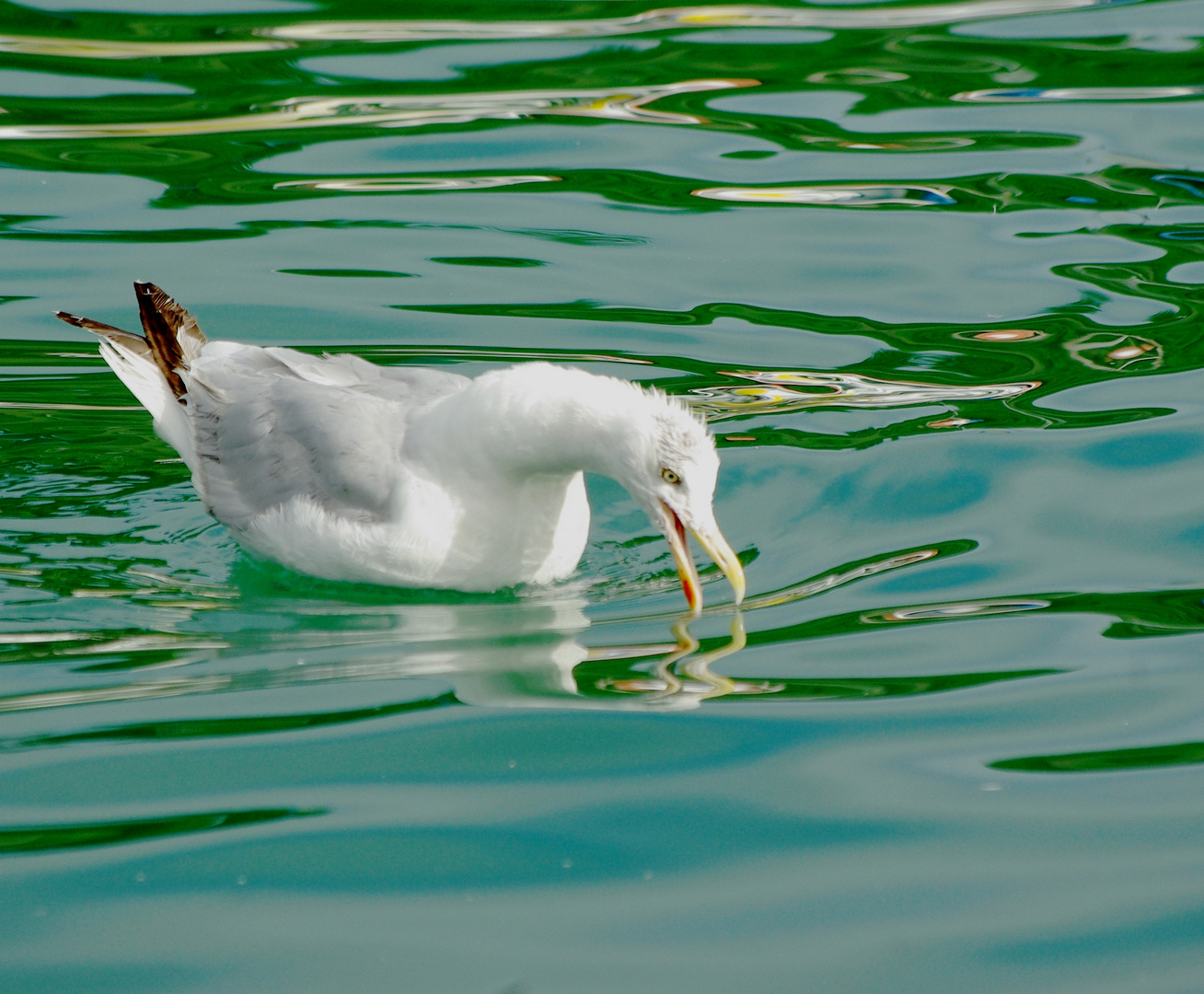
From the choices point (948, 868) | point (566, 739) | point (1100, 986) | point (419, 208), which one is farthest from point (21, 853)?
point (419, 208)

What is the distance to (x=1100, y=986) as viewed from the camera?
10.1ft

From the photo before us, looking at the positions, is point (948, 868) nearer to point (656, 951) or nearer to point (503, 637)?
point (656, 951)

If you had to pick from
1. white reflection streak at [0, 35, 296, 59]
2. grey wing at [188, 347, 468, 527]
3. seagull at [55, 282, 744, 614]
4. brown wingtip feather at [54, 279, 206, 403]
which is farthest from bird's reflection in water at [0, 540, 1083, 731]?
white reflection streak at [0, 35, 296, 59]

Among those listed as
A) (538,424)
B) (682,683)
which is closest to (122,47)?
(538,424)

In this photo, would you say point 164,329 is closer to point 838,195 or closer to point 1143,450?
point 1143,450

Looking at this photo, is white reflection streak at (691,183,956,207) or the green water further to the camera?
white reflection streak at (691,183,956,207)

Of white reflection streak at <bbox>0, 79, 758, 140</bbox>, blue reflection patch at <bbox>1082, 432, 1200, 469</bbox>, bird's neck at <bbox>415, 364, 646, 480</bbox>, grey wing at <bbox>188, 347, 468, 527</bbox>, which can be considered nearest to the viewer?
bird's neck at <bbox>415, 364, 646, 480</bbox>

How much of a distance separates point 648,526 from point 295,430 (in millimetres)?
1241

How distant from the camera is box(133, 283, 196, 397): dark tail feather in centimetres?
595

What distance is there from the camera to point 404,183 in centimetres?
905

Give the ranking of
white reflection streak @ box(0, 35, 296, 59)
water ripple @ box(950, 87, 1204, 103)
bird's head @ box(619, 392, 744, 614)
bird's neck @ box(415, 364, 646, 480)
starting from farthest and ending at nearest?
white reflection streak @ box(0, 35, 296, 59) → water ripple @ box(950, 87, 1204, 103) → bird's neck @ box(415, 364, 646, 480) → bird's head @ box(619, 392, 744, 614)

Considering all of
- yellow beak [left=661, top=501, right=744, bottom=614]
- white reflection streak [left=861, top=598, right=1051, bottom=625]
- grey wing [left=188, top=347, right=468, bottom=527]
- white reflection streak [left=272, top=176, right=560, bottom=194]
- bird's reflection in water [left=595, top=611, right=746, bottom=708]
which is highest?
white reflection streak [left=272, top=176, right=560, bottom=194]

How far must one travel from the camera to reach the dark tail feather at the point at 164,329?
234 inches

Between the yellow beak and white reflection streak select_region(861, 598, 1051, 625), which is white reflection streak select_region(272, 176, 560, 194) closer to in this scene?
the yellow beak
